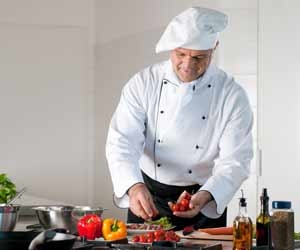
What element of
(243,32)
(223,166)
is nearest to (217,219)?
(223,166)

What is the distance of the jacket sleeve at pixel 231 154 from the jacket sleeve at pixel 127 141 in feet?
0.94

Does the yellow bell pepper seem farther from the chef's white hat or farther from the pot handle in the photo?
the chef's white hat

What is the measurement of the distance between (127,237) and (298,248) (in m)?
0.53

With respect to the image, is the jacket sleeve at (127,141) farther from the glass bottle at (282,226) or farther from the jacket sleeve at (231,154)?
the glass bottle at (282,226)

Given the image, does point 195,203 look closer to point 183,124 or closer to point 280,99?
point 183,124

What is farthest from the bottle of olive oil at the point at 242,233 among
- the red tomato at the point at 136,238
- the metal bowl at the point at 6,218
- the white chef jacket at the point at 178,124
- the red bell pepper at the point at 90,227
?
the white chef jacket at the point at 178,124

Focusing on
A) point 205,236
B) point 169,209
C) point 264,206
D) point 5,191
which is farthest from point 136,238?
point 169,209

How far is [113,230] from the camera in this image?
2.27 metres

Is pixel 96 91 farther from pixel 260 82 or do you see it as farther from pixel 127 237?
pixel 127 237

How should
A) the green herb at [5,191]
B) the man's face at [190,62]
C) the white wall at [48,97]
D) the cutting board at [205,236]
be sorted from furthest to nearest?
the white wall at [48,97] → the man's face at [190,62] → the green herb at [5,191] → the cutting board at [205,236]

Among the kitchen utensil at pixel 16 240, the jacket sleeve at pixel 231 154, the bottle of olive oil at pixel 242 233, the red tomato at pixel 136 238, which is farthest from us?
the jacket sleeve at pixel 231 154

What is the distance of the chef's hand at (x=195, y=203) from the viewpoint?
100 inches

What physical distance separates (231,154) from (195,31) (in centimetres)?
48

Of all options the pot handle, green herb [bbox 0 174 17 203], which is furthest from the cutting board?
the pot handle
